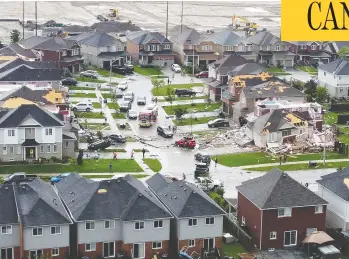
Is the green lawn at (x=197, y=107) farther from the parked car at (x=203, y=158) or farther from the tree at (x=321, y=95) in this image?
the parked car at (x=203, y=158)

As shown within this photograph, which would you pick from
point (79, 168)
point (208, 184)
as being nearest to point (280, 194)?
point (208, 184)

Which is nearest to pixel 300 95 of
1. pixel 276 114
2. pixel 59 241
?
pixel 276 114

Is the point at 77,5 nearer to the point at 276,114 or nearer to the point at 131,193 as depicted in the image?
the point at 276,114

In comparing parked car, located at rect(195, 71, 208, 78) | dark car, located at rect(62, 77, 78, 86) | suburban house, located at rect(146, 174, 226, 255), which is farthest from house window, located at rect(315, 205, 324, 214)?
parked car, located at rect(195, 71, 208, 78)

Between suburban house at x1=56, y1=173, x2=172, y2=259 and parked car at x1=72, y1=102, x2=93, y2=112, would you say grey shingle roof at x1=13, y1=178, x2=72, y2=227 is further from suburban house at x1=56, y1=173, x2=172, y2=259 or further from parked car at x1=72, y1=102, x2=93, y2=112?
parked car at x1=72, y1=102, x2=93, y2=112

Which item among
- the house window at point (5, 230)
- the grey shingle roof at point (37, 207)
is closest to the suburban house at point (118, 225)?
the grey shingle roof at point (37, 207)
